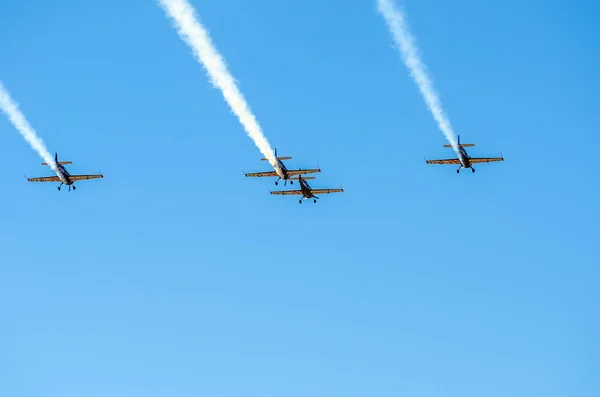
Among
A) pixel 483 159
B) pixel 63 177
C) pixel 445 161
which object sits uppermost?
pixel 483 159

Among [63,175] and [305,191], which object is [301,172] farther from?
[63,175]

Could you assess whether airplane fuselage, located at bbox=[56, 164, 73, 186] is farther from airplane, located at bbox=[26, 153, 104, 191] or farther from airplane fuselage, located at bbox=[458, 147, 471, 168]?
Result: airplane fuselage, located at bbox=[458, 147, 471, 168]

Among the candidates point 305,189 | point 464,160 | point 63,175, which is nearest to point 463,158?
point 464,160

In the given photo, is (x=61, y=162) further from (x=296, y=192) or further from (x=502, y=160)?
(x=502, y=160)

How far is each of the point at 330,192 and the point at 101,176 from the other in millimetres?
20666

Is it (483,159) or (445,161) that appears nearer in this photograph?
(483,159)

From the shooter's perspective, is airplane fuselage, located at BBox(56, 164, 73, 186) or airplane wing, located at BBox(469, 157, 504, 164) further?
airplane wing, located at BBox(469, 157, 504, 164)

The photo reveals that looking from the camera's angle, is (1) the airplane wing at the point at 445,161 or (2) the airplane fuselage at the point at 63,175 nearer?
(2) the airplane fuselage at the point at 63,175

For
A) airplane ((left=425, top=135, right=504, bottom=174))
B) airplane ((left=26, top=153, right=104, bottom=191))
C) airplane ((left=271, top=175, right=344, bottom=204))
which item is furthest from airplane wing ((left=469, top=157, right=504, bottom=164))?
airplane ((left=26, top=153, right=104, bottom=191))

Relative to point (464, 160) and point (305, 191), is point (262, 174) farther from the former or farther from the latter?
point (464, 160)

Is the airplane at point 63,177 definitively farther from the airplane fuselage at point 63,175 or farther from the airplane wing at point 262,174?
the airplane wing at point 262,174

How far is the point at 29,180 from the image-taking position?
380 feet

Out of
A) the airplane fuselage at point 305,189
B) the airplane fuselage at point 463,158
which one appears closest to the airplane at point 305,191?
the airplane fuselage at point 305,189

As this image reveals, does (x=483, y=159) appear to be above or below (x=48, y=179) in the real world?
above
